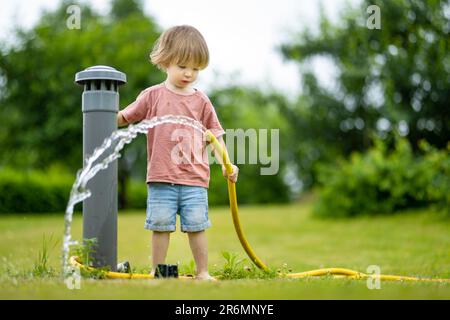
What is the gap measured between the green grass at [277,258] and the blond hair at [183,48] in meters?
1.30

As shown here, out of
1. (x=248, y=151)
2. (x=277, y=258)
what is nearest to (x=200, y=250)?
(x=277, y=258)

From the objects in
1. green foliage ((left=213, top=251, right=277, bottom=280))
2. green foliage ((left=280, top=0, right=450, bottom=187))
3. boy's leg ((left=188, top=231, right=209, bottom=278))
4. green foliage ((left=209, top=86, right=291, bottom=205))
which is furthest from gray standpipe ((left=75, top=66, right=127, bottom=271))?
green foliage ((left=209, top=86, right=291, bottom=205))

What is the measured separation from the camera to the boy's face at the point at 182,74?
11.7 feet

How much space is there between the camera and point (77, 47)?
19.0 meters

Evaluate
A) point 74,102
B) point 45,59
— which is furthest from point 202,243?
point 45,59

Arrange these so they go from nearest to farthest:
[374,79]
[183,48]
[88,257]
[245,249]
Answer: [88,257] → [183,48] → [245,249] → [374,79]

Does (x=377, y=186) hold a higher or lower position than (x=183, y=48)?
lower

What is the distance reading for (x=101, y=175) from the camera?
350 cm

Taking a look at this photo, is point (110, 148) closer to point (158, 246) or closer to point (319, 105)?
point (158, 246)

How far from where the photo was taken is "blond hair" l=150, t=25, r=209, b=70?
3.56 metres

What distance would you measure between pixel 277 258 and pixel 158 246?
285 centimetres

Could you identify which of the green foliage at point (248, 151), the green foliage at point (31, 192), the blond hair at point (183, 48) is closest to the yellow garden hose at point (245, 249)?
the blond hair at point (183, 48)

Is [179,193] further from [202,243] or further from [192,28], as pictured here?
[192,28]
